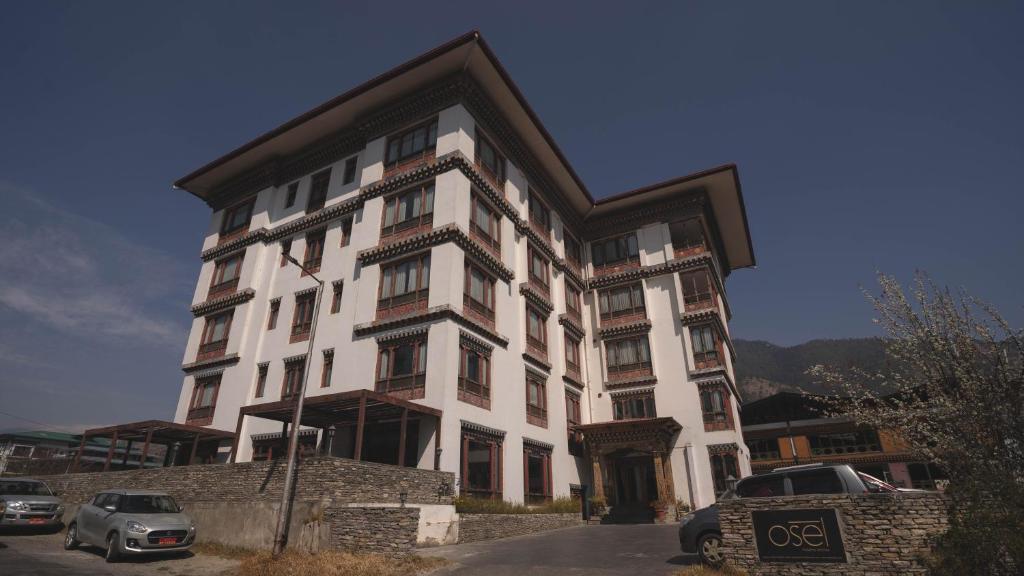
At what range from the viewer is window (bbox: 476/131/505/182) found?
2763cm

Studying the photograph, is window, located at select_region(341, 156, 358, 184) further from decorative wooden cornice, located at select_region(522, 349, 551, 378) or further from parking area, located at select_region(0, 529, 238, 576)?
parking area, located at select_region(0, 529, 238, 576)

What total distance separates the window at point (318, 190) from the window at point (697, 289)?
2345 cm

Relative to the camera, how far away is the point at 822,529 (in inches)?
399

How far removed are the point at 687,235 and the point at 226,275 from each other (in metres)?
30.5

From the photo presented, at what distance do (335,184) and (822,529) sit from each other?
27933 mm

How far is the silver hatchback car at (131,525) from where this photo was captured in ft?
44.8

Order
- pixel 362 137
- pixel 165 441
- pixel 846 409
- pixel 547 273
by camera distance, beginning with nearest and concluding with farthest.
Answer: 1. pixel 846 409
2. pixel 165 441
3. pixel 362 137
4. pixel 547 273

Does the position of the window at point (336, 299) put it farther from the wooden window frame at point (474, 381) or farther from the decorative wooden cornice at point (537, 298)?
the decorative wooden cornice at point (537, 298)

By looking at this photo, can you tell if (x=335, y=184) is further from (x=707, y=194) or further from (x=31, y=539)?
(x=707, y=194)

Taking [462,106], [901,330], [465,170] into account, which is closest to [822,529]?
[901,330]

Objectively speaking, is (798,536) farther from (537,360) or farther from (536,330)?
(536,330)

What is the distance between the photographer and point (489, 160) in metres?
28.6

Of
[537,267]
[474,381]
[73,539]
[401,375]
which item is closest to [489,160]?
[537,267]

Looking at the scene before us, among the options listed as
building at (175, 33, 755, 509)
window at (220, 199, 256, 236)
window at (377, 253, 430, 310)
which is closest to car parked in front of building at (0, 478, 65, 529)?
building at (175, 33, 755, 509)
